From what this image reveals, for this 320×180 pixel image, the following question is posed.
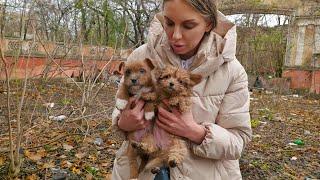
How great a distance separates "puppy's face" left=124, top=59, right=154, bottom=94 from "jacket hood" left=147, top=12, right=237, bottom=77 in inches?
2.4

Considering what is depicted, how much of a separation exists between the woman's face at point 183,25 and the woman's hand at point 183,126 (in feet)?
1.22

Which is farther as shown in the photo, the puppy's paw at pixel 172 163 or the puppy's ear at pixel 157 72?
the puppy's ear at pixel 157 72

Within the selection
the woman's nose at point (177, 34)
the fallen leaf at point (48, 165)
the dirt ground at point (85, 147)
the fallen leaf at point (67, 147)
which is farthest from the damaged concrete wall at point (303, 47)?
the woman's nose at point (177, 34)

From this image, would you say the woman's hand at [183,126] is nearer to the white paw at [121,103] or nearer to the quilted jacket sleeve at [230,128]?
the quilted jacket sleeve at [230,128]

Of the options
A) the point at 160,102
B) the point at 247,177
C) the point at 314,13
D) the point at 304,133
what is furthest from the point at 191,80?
the point at 314,13

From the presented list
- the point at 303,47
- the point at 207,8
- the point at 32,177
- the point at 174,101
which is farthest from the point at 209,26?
the point at 303,47

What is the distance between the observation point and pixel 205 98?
7.43 feet

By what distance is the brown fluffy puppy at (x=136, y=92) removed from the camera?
2285 millimetres

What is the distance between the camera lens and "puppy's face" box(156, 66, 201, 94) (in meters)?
2.22

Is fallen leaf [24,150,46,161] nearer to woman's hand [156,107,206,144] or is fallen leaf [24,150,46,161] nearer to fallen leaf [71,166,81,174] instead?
fallen leaf [71,166,81,174]

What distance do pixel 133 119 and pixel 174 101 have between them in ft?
0.84

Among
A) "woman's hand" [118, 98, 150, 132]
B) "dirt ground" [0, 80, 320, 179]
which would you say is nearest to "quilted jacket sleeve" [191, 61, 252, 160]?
"woman's hand" [118, 98, 150, 132]

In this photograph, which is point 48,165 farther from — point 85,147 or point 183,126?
point 183,126

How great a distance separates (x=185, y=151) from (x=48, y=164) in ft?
9.65
